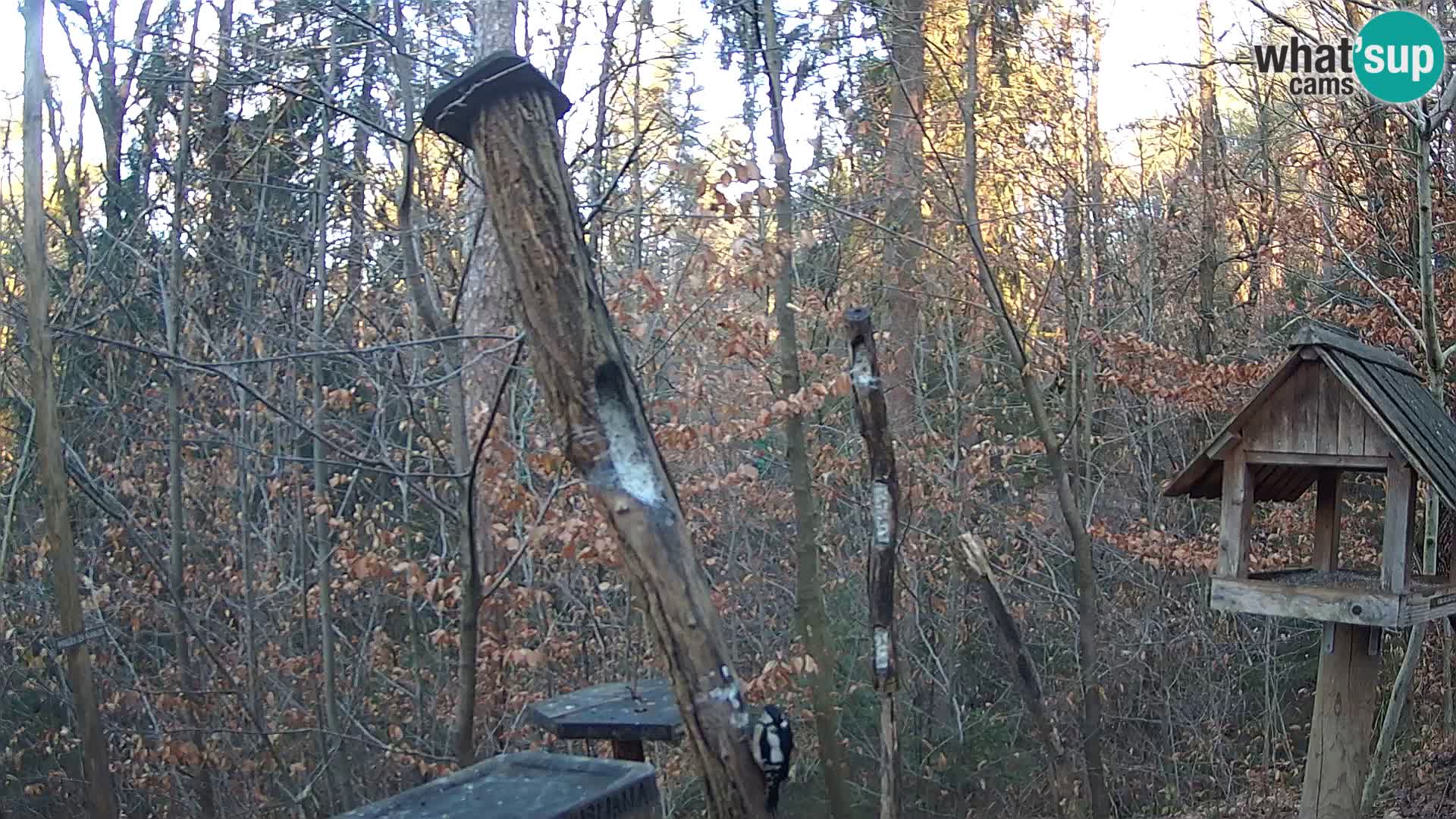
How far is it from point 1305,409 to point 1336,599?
26.6 inches

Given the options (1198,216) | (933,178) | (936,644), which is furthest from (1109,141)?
(936,644)

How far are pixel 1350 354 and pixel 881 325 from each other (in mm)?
6348

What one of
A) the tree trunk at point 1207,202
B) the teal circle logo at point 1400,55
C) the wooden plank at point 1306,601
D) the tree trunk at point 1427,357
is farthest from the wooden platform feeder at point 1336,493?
the tree trunk at point 1207,202

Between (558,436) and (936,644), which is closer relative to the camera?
(558,436)

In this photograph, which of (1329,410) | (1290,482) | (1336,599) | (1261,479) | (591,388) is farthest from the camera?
(1290,482)

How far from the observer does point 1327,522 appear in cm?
465

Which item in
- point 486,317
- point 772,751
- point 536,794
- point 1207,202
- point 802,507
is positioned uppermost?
point 1207,202

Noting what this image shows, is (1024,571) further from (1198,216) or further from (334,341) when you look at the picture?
(334,341)

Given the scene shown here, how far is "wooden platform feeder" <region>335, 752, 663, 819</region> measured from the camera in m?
3.02

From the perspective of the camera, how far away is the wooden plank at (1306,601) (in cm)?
Result: 394

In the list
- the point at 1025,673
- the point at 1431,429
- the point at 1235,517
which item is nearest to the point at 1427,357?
the point at 1431,429

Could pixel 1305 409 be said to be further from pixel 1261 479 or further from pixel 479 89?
pixel 479 89

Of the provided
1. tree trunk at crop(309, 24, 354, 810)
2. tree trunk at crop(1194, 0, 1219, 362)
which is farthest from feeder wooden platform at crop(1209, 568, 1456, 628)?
tree trunk at crop(1194, 0, 1219, 362)

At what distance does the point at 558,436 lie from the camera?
333 centimetres
